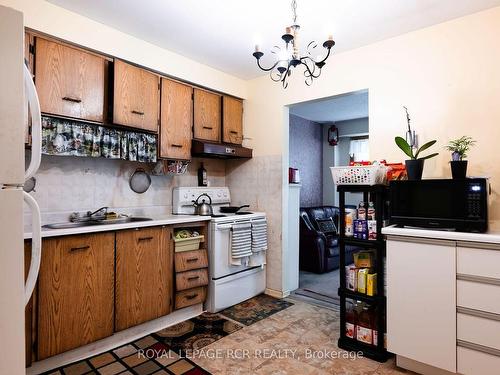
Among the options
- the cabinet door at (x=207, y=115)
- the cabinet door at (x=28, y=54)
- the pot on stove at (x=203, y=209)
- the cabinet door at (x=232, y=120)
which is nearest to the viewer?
the cabinet door at (x=28, y=54)

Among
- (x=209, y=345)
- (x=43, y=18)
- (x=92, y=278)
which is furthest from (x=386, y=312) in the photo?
(x=43, y=18)

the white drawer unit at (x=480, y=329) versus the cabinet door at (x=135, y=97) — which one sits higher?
the cabinet door at (x=135, y=97)

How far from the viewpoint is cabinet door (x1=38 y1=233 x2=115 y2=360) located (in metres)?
1.87

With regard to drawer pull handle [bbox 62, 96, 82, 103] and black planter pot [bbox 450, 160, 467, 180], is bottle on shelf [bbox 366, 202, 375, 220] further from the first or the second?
drawer pull handle [bbox 62, 96, 82, 103]

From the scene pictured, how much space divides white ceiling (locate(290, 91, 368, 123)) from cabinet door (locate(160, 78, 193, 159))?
185 centimetres

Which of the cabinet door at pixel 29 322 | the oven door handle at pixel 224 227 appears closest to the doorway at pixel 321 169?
the oven door handle at pixel 224 227

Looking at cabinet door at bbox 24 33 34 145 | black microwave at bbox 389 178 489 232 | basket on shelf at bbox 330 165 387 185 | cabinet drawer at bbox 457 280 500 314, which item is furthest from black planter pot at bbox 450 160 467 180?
cabinet door at bbox 24 33 34 145

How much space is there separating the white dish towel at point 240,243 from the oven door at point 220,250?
5 centimetres

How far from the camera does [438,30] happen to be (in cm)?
231

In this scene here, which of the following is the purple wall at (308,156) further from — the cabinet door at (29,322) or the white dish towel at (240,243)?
the cabinet door at (29,322)

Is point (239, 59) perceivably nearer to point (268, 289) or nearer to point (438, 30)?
point (438, 30)

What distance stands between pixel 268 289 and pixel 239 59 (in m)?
2.53

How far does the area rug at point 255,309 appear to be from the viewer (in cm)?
273

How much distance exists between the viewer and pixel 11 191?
0.93 m
